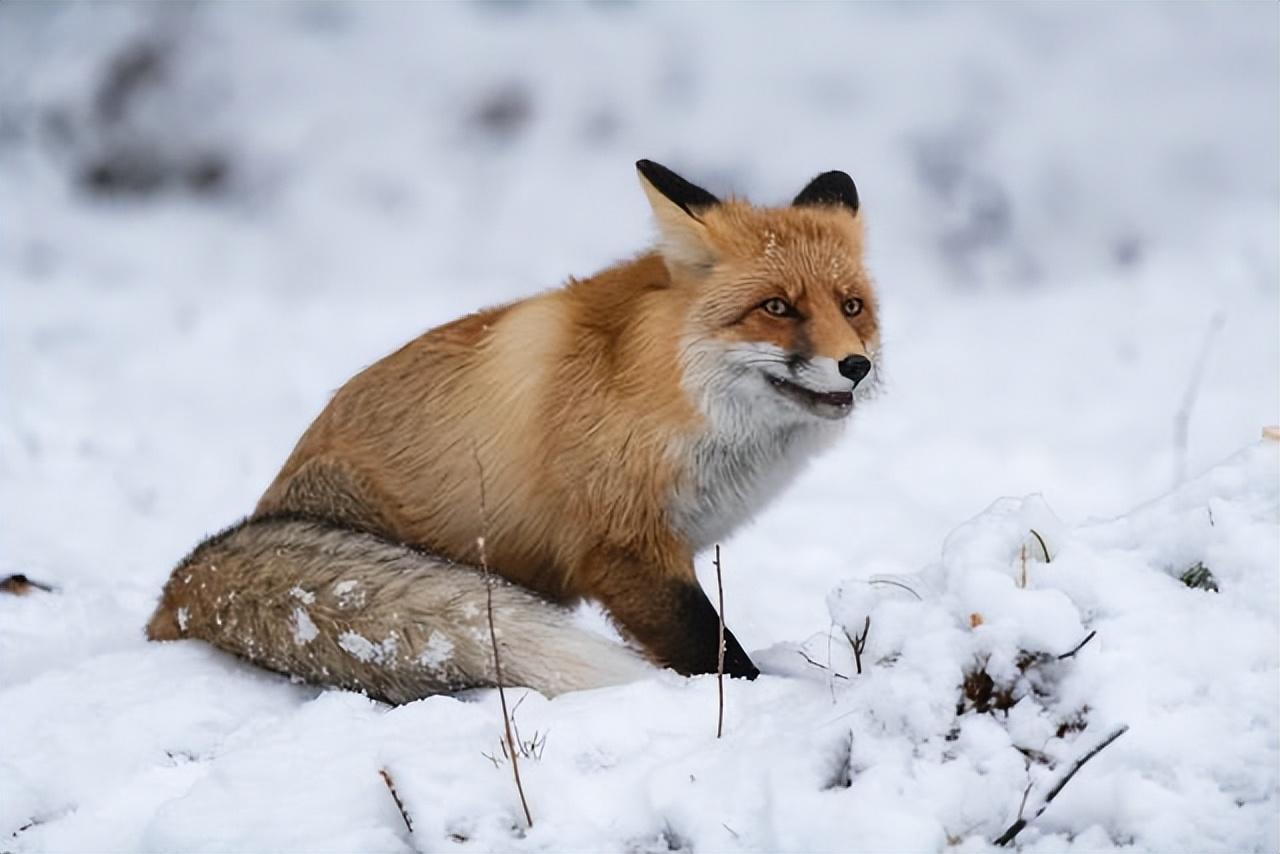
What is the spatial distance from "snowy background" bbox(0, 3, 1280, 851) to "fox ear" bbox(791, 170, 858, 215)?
18.7 inches

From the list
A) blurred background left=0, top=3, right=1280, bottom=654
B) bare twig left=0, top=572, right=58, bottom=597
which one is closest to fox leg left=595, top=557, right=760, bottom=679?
bare twig left=0, top=572, right=58, bottom=597

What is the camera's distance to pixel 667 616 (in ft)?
9.53

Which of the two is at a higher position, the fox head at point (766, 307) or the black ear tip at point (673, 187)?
the black ear tip at point (673, 187)

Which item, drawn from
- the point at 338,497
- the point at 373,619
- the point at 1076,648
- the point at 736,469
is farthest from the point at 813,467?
the point at 1076,648

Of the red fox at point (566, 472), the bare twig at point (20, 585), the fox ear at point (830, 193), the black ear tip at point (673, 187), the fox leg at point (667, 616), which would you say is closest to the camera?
the red fox at point (566, 472)

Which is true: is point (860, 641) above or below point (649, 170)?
below

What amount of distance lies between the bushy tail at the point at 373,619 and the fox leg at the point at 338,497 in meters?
0.06

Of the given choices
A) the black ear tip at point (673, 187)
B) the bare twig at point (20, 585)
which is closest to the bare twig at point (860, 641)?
the black ear tip at point (673, 187)

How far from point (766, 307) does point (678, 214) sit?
0.32 m

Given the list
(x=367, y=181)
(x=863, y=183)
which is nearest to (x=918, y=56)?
(x=863, y=183)

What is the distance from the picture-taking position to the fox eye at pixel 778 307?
2885 mm

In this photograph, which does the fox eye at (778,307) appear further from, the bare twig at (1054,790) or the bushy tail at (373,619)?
the bare twig at (1054,790)

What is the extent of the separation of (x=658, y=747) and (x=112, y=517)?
11.9 ft

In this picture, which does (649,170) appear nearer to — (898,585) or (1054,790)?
(898,585)
